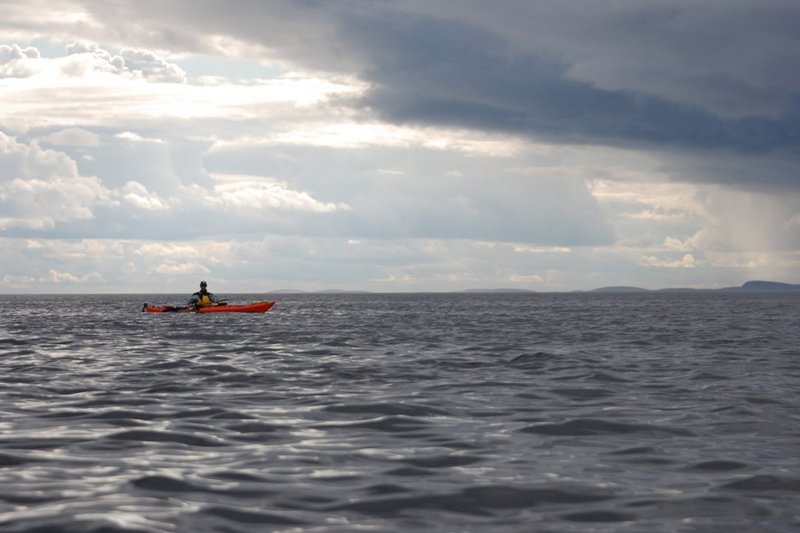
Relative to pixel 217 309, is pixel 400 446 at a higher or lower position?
Result: lower

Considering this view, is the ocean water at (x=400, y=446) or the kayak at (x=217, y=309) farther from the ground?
the kayak at (x=217, y=309)

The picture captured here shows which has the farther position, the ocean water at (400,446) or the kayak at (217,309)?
the kayak at (217,309)

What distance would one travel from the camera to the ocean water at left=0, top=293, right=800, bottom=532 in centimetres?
801

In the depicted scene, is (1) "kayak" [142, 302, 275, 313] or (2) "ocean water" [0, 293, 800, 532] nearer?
(2) "ocean water" [0, 293, 800, 532]

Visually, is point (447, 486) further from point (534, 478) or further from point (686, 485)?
point (686, 485)

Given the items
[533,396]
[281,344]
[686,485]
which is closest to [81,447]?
[686,485]

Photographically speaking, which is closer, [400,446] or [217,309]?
[400,446]

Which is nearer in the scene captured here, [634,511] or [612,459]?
[634,511]

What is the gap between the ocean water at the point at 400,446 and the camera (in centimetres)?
801

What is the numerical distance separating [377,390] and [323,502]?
9602 mm

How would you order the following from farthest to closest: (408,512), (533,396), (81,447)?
1. (533,396)
2. (81,447)
3. (408,512)

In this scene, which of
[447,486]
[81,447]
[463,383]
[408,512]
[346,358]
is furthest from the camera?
[346,358]

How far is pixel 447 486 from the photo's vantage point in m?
9.11

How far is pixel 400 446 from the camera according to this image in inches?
456
